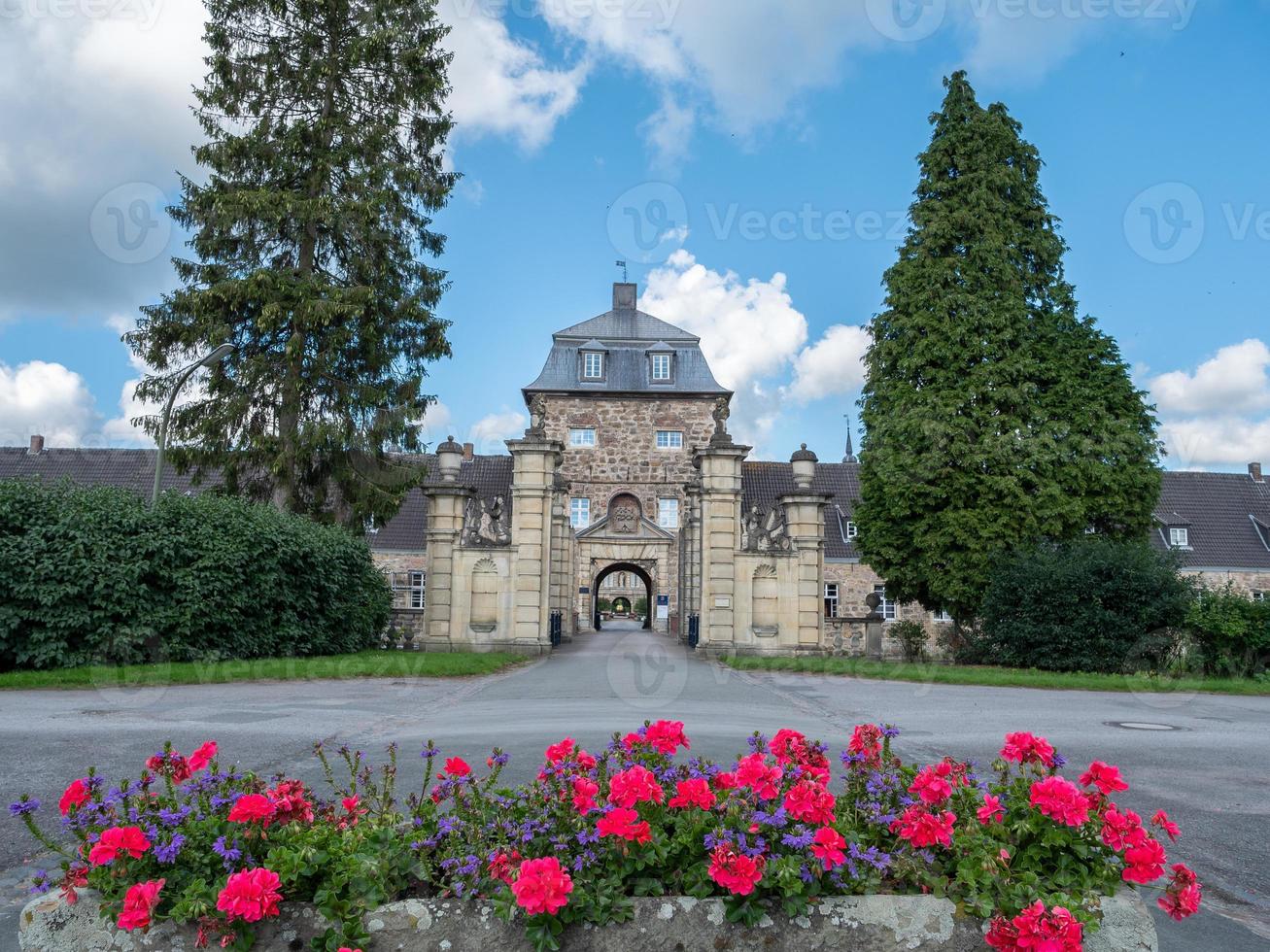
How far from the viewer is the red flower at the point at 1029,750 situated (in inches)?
134

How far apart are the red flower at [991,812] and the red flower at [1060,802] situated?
Answer: 0.18 meters

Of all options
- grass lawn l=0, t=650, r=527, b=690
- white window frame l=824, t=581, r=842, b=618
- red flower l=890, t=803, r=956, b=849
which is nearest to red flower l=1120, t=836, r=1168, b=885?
red flower l=890, t=803, r=956, b=849

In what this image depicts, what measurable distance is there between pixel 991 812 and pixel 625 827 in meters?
1.31

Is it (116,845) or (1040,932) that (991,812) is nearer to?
(1040,932)

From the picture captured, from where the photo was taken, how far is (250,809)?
2889mm

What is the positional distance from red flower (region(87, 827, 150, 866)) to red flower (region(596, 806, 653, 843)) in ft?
4.47

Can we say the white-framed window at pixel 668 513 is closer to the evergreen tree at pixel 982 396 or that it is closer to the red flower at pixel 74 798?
the evergreen tree at pixel 982 396

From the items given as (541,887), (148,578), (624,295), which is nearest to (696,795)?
(541,887)

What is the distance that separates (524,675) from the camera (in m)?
16.5

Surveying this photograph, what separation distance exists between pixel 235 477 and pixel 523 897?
20.9m

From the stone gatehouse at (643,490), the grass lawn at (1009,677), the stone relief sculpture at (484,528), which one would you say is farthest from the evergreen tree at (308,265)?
the grass lawn at (1009,677)

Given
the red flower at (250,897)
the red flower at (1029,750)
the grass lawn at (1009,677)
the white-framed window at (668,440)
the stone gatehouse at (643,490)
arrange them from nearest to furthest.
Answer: the red flower at (250,897), the red flower at (1029,750), the grass lawn at (1009,677), the stone gatehouse at (643,490), the white-framed window at (668,440)

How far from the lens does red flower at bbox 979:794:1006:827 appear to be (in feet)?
10.4

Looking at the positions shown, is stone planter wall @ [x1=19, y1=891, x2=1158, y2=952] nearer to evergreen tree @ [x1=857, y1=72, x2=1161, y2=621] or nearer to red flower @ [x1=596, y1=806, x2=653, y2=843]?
red flower @ [x1=596, y1=806, x2=653, y2=843]
